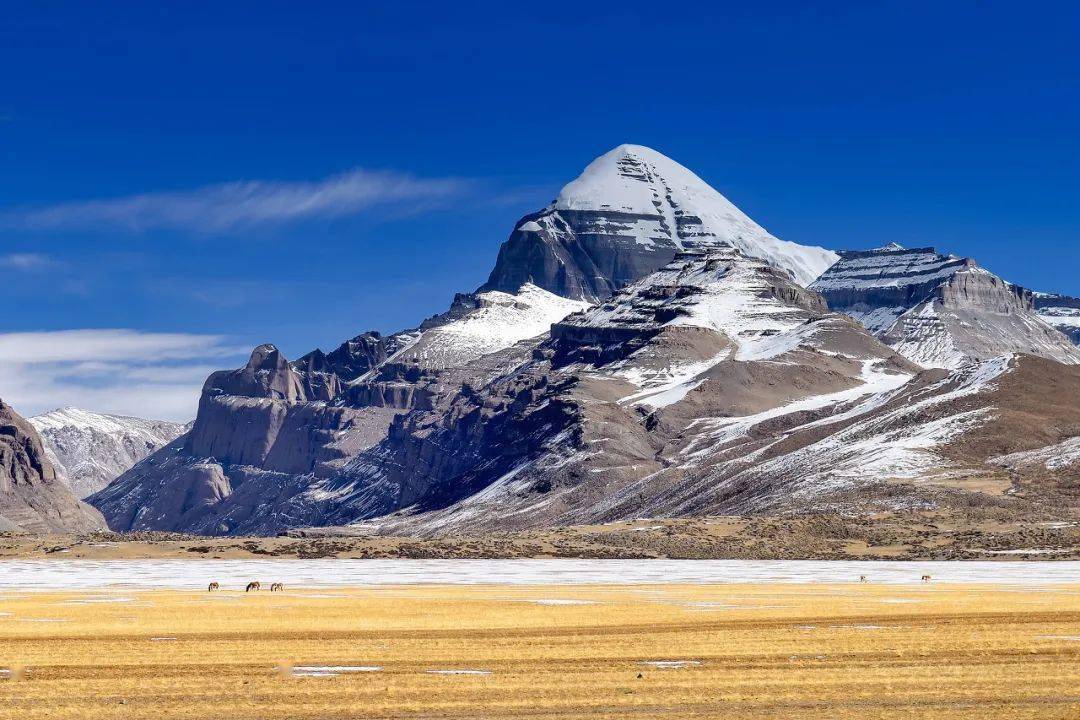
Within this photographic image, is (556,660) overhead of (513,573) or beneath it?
overhead

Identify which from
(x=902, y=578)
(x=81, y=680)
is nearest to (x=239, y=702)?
(x=81, y=680)

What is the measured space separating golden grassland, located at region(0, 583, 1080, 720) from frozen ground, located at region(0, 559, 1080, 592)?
127 ft

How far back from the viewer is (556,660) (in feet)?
140

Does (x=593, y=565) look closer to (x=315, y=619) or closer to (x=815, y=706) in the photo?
(x=315, y=619)

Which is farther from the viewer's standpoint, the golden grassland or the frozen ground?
the frozen ground

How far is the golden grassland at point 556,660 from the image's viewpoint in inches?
1330

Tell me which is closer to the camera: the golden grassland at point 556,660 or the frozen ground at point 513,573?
the golden grassland at point 556,660

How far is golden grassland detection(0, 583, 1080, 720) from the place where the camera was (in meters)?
33.8

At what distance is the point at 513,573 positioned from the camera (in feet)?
427

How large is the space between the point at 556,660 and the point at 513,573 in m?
88.0

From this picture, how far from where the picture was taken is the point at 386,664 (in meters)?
42.2

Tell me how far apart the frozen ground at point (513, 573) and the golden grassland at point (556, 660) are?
3879cm

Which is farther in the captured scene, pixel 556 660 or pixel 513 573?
pixel 513 573

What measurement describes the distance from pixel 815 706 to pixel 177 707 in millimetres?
15469
